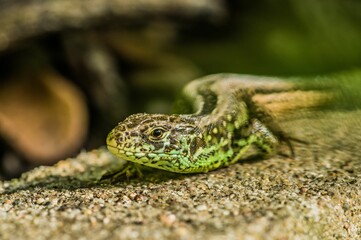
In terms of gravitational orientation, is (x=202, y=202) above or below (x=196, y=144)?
below

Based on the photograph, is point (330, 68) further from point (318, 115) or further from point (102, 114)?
point (102, 114)

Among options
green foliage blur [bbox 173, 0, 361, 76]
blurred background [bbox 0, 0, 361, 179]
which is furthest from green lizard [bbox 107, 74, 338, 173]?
green foliage blur [bbox 173, 0, 361, 76]

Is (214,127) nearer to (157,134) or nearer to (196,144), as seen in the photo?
(196,144)

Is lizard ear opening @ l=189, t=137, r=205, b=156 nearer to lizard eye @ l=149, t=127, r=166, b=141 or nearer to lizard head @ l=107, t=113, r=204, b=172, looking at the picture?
lizard head @ l=107, t=113, r=204, b=172

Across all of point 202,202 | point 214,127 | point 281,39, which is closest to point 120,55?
point 281,39

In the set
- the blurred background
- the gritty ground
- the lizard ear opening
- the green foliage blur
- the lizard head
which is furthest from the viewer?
the green foliage blur

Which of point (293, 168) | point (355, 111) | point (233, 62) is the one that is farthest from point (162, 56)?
point (293, 168)
